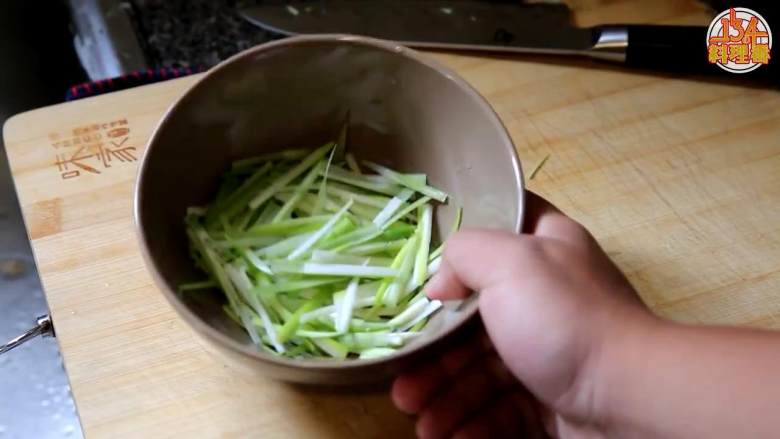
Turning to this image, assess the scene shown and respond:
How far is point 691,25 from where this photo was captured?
1.16m

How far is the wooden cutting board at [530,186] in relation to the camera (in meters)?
0.81

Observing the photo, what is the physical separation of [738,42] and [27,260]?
113cm

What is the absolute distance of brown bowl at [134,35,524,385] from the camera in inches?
31.0

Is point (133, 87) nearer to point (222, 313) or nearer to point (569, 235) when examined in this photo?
point (222, 313)

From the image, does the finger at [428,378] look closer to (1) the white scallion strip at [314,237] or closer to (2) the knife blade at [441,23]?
(1) the white scallion strip at [314,237]

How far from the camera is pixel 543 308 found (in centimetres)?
68

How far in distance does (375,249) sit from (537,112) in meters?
0.33

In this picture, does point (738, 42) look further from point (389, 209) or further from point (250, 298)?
point (250, 298)

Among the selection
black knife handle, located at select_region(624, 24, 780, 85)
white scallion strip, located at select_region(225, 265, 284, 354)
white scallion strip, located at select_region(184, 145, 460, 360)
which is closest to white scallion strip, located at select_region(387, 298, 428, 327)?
white scallion strip, located at select_region(184, 145, 460, 360)

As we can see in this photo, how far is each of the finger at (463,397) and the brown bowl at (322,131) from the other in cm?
9

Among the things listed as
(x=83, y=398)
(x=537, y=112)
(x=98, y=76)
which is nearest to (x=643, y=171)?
(x=537, y=112)

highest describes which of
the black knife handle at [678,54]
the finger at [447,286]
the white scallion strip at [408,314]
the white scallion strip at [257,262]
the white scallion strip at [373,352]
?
the black knife handle at [678,54]

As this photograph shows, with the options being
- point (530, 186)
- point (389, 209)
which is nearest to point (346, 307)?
point (389, 209)

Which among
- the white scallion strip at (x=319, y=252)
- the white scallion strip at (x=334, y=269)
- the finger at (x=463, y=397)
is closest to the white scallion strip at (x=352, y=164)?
the white scallion strip at (x=319, y=252)
